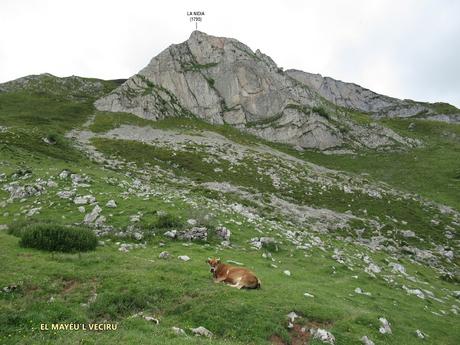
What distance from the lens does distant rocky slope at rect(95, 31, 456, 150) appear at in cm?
10100

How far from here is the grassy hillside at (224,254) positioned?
43.0ft

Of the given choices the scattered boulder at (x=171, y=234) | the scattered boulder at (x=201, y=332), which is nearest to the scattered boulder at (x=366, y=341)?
the scattered boulder at (x=201, y=332)

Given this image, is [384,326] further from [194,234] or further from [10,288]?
[10,288]

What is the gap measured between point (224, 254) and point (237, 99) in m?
101

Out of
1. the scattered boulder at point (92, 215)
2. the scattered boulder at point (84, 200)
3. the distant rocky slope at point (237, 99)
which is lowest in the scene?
the scattered boulder at point (92, 215)

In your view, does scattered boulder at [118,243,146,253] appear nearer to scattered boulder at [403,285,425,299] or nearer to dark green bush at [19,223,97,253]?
dark green bush at [19,223,97,253]

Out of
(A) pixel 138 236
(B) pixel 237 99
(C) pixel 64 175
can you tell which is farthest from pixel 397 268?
(B) pixel 237 99

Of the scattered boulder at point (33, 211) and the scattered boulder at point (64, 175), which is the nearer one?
the scattered boulder at point (33, 211)

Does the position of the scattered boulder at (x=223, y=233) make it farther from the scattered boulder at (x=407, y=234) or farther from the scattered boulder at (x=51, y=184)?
the scattered boulder at (x=407, y=234)

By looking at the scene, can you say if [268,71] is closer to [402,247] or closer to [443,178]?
[443,178]

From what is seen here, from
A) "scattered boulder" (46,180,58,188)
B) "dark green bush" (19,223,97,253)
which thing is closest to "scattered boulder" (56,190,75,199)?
"scattered boulder" (46,180,58,188)

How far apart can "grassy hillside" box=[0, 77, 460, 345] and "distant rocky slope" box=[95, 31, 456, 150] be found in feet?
122

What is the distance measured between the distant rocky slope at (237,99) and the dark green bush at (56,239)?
83.4 m

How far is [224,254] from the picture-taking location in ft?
71.1
